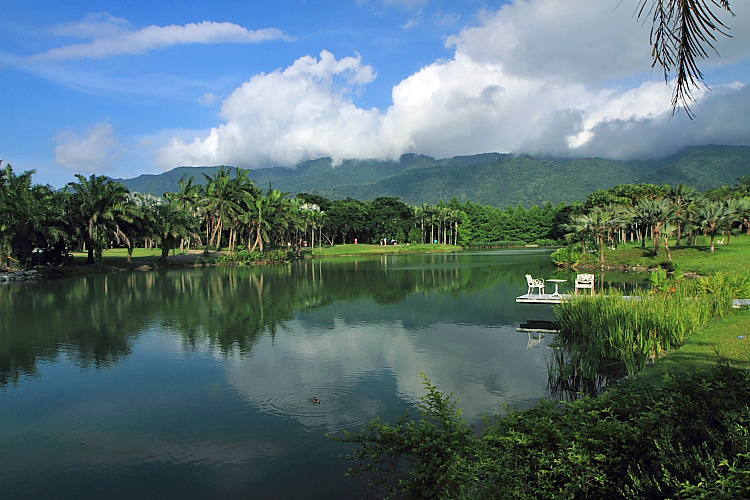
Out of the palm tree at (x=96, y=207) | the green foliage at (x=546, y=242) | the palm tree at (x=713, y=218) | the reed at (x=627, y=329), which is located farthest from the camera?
the green foliage at (x=546, y=242)

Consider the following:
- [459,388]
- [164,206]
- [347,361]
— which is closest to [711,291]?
[459,388]

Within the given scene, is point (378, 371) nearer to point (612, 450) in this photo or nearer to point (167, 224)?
point (612, 450)

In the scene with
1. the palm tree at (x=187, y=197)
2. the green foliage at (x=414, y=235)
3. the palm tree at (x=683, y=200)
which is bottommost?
the green foliage at (x=414, y=235)

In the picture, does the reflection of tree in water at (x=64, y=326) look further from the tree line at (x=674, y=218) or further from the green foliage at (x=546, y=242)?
the green foliage at (x=546, y=242)

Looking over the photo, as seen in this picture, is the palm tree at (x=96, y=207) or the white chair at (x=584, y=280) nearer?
the white chair at (x=584, y=280)

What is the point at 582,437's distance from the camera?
4.79 metres

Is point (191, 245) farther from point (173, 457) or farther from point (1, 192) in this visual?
point (173, 457)

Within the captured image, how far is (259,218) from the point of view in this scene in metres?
57.5

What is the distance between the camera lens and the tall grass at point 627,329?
1072cm

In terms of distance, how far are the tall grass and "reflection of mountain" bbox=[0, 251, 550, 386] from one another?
4032mm

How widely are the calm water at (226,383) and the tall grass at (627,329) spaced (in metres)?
0.95

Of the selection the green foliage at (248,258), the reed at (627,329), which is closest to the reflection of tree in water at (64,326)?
the reed at (627,329)

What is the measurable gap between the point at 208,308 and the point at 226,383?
11518 mm

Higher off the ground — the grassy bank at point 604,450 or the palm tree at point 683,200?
the palm tree at point 683,200
